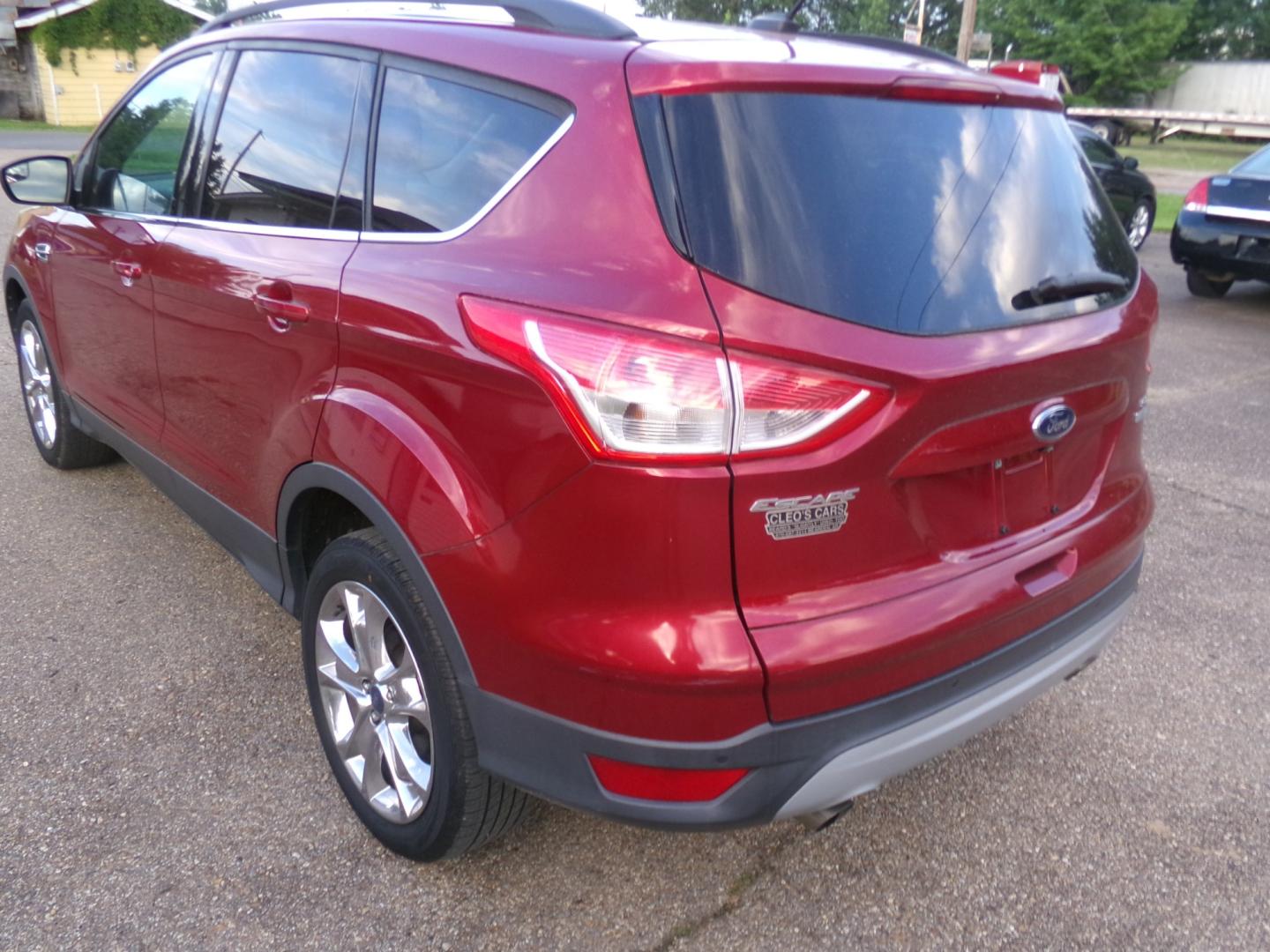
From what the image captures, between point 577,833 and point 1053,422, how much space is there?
1454 millimetres

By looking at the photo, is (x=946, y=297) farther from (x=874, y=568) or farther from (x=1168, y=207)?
(x=1168, y=207)

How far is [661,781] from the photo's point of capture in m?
2.01

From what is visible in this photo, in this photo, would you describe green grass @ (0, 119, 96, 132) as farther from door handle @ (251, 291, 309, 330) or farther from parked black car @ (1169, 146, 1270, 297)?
door handle @ (251, 291, 309, 330)

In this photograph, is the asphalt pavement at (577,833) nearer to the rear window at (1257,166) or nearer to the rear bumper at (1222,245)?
the rear bumper at (1222,245)

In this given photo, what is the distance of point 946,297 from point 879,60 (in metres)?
0.57

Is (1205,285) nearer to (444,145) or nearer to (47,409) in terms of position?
(47,409)

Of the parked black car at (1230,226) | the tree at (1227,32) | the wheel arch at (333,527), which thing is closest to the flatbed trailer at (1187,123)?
the tree at (1227,32)

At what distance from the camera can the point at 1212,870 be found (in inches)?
103

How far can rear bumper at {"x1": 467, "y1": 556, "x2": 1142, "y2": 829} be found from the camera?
1.98m

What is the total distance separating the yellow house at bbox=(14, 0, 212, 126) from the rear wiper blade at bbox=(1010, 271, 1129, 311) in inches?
1700

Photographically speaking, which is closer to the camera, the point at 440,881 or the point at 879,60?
the point at 879,60

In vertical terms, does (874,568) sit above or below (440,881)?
above

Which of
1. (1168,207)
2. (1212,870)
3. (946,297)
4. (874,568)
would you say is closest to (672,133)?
(946,297)

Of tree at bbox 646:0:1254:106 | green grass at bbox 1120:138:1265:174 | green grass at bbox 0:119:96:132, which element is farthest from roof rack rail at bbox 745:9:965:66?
tree at bbox 646:0:1254:106
